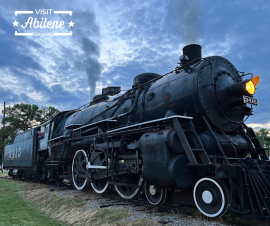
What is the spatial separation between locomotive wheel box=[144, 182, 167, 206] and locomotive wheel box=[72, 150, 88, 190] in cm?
317

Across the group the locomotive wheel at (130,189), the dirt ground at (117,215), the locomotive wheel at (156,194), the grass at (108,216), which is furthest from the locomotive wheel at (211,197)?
the locomotive wheel at (130,189)

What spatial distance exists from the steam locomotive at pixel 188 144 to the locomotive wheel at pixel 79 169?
13.2 inches

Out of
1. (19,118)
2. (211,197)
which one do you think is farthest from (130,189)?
(19,118)

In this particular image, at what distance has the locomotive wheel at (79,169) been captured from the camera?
28.7 feet

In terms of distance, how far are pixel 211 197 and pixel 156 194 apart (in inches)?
72.7

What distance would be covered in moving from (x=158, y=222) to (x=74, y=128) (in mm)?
6229

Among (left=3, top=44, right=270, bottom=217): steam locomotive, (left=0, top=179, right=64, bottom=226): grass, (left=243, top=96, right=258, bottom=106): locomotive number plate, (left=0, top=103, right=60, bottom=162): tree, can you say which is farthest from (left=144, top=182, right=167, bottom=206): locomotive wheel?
(left=0, top=103, right=60, bottom=162): tree

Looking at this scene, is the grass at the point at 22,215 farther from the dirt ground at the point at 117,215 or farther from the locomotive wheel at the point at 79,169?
the locomotive wheel at the point at 79,169

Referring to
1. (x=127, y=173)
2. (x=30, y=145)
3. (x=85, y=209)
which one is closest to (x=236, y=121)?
(x=127, y=173)

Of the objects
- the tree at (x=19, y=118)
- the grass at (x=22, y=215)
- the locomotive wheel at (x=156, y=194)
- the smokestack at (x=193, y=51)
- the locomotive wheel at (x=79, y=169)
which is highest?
the tree at (x=19, y=118)

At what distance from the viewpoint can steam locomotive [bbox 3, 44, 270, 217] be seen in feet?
14.6

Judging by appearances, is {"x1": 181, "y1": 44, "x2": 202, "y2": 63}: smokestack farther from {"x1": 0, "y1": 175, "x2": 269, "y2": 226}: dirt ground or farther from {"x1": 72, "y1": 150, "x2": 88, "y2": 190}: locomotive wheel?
{"x1": 72, "y1": 150, "x2": 88, "y2": 190}: locomotive wheel

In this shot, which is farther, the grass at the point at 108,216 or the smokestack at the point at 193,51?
the smokestack at the point at 193,51

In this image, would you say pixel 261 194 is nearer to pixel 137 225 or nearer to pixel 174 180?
pixel 174 180
